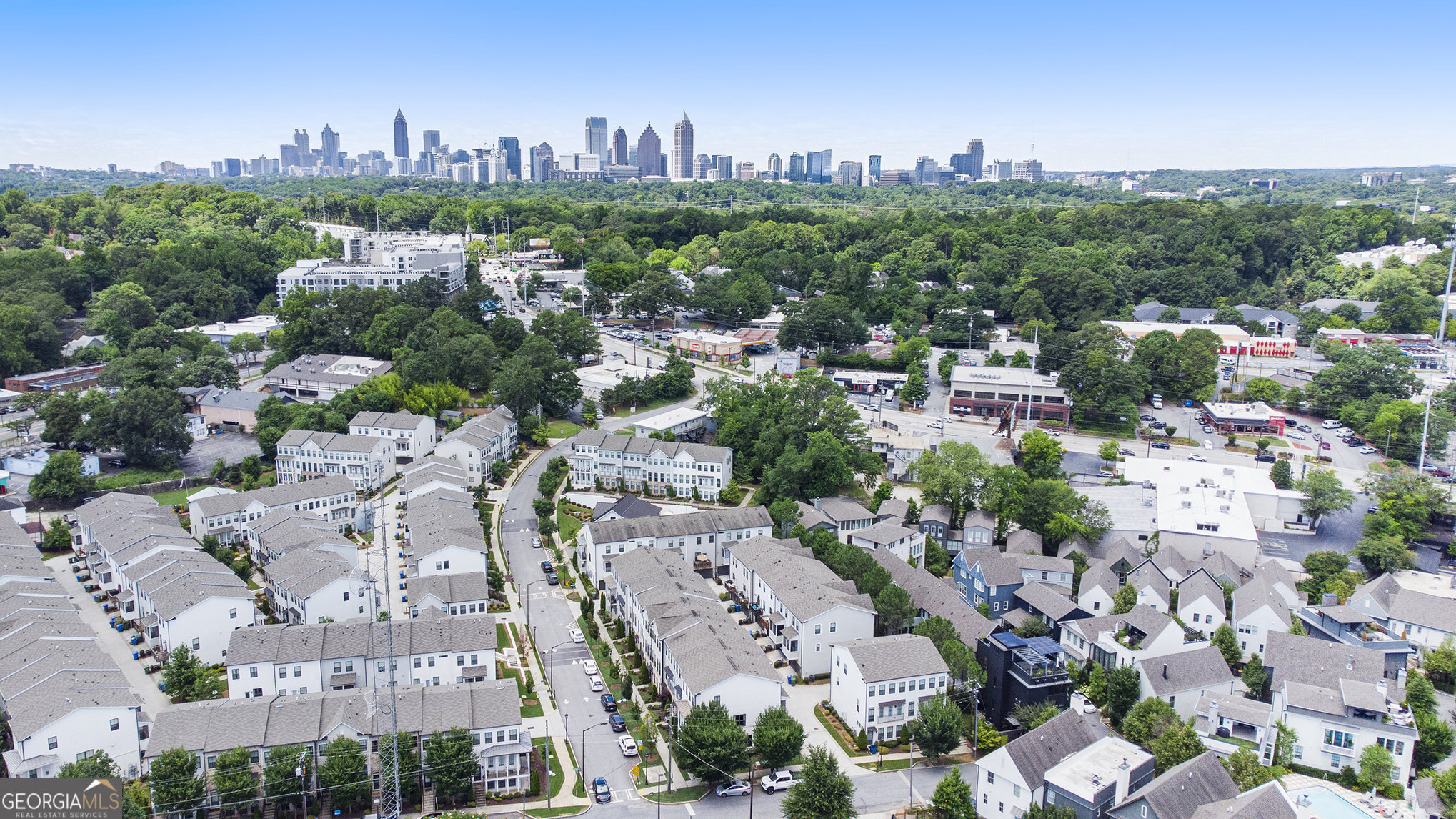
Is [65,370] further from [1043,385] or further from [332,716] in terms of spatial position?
[1043,385]

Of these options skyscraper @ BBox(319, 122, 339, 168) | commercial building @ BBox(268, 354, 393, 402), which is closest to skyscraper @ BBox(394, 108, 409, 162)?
skyscraper @ BBox(319, 122, 339, 168)

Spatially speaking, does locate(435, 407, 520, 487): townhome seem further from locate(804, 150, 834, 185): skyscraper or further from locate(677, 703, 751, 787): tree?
locate(804, 150, 834, 185): skyscraper

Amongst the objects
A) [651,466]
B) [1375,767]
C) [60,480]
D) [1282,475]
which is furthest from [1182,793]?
[60,480]

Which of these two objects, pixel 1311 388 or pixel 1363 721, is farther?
pixel 1311 388

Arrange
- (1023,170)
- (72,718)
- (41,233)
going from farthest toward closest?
(1023,170) → (41,233) → (72,718)

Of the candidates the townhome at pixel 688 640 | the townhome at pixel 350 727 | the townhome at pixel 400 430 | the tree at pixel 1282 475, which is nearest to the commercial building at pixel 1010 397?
the tree at pixel 1282 475

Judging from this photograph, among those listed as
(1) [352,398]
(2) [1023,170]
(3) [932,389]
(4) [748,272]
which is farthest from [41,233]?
(2) [1023,170]

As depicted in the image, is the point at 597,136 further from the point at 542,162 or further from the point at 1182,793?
the point at 1182,793
